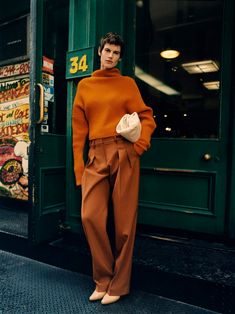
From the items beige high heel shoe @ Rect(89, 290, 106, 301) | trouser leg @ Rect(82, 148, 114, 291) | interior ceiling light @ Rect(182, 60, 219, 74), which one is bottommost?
beige high heel shoe @ Rect(89, 290, 106, 301)

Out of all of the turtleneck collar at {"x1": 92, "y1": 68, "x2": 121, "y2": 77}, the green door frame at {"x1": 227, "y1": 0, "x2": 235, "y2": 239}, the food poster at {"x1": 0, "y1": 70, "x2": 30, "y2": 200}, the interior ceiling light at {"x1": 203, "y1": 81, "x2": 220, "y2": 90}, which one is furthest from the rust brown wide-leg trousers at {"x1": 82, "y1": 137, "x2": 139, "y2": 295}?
the food poster at {"x1": 0, "y1": 70, "x2": 30, "y2": 200}

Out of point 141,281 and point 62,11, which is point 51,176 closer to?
point 141,281

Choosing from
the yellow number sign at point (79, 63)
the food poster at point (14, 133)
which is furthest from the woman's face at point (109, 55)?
the food poster at point (14, 133)

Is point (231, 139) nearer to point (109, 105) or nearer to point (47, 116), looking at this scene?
point (109, 105)

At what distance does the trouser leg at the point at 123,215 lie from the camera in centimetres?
204

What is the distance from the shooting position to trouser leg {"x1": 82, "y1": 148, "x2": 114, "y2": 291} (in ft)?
6.77

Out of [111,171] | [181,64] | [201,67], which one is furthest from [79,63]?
[111,171]

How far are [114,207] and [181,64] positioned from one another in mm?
1816

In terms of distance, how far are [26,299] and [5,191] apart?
2.61m

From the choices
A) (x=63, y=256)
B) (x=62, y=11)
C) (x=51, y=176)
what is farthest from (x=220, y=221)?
(x=62, y=11)

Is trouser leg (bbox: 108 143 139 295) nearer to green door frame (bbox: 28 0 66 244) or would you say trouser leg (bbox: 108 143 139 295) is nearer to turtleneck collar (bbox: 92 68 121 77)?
turtleneck collar (bbox: 92 68 121 77)

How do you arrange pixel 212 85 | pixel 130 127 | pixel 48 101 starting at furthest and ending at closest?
pixel 48 101 < pixel 212 85 < pixel 130 127

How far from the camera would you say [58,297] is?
2166 mm

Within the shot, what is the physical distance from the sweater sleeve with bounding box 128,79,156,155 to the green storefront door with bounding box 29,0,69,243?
94 cm
